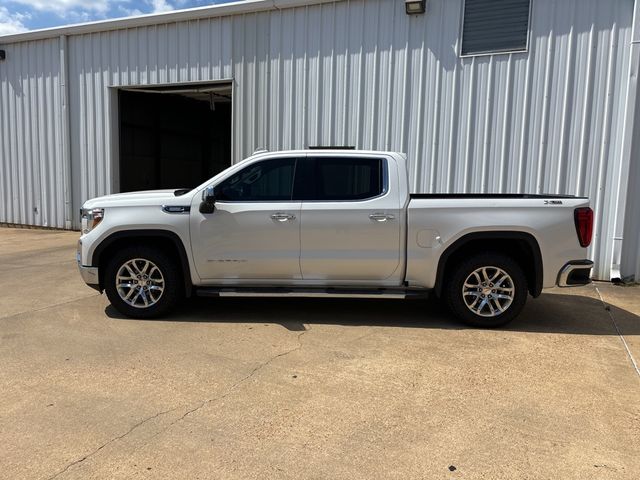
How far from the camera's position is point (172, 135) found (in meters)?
17.1

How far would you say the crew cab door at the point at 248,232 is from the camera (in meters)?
5.39

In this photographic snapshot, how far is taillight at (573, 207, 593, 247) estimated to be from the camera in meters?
5.16

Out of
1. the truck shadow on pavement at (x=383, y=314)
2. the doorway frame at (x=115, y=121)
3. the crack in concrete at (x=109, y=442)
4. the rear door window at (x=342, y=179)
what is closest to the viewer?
the crack in concrete at (x=109, y=442)

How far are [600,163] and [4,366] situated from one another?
8408mm

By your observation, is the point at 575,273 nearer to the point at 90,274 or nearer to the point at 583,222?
the point at 583,222

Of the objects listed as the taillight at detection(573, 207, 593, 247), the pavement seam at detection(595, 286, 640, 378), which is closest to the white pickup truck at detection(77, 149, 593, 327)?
the taillight at detection(573, 207, 593, 247)

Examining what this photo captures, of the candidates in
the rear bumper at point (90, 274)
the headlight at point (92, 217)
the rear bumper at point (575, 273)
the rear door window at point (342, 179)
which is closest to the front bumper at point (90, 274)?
the rear bumper at point (90, 274)

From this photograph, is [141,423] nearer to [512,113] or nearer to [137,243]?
[137,243]

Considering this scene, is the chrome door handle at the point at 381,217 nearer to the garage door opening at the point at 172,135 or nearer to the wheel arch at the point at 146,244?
the wheel arch at the point at 146,244

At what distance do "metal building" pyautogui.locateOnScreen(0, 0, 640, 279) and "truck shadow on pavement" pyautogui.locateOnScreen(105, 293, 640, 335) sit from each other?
7.96 feet

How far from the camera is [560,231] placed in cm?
518

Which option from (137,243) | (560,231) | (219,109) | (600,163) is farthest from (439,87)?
(219,109)

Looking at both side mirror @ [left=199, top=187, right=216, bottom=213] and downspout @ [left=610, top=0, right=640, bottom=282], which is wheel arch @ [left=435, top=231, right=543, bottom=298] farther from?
downspout @ [left=610, top=0, right=640, bottom=282]

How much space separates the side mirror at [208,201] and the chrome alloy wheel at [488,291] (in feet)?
9.05
